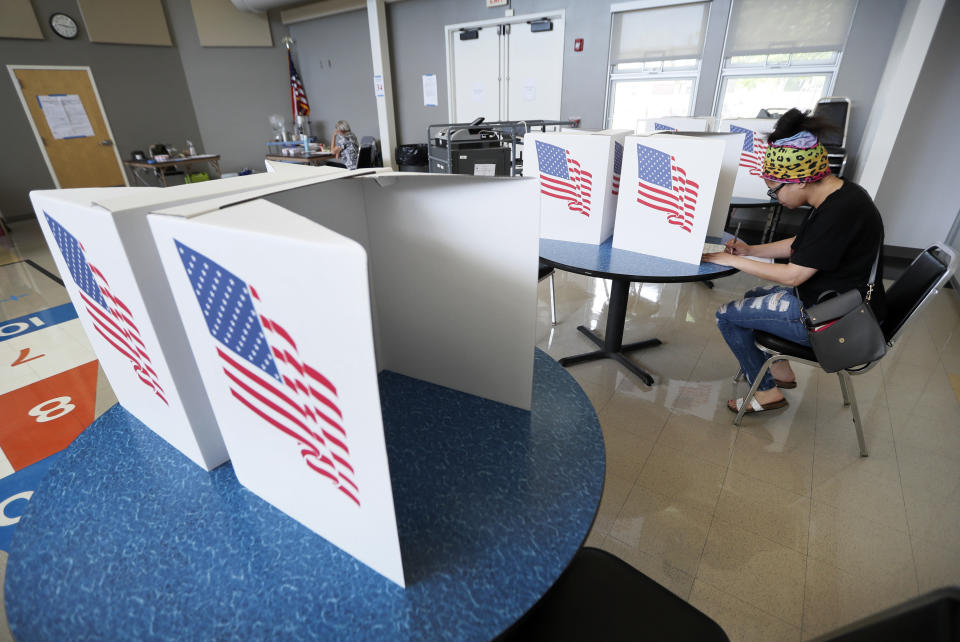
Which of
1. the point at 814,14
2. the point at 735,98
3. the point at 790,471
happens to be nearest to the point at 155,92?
the point at 735,98

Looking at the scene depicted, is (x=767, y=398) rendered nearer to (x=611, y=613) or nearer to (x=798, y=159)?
(x=798, y=159)

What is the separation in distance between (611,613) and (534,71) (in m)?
6.16

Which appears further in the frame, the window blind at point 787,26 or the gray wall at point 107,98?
the gray wall at point 107,98

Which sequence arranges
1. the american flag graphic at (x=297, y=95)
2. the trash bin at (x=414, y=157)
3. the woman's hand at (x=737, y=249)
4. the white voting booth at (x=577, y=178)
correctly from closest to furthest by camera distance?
the white voting booth at (x=577, y=178) < the woman's hand at (x=737, y=249) < the trash bin at (x=414, y=157) < the american flag graphic at (x=297, y=95)

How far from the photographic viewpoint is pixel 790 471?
171 cm

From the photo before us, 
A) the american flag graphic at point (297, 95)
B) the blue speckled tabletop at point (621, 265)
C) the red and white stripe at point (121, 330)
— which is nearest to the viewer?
the red and white stripe at point (121, 330)

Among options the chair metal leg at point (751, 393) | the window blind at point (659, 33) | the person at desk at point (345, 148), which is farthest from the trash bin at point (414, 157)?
the chair metal leg at point (751, 393)

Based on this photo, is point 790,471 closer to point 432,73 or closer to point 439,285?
point 439,285

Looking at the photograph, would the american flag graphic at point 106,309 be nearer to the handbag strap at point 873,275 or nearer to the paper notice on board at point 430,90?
the handbag strap at point 873,275

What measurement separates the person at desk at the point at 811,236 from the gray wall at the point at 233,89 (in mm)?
8019

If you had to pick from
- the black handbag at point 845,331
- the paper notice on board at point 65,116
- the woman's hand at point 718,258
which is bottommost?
the black handbag at point 845,331

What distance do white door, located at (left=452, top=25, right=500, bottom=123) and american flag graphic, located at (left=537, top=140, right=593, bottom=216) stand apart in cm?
475

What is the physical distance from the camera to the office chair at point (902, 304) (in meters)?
1.47

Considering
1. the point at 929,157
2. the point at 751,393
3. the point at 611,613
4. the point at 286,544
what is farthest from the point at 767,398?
the point at 929,157
